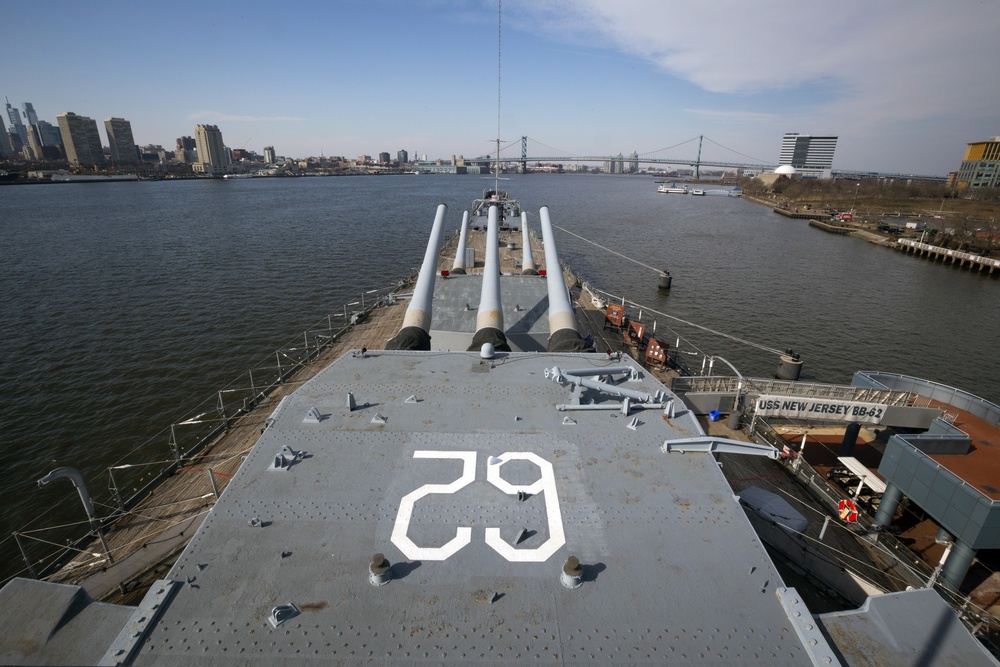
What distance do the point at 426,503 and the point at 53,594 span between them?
3.23m

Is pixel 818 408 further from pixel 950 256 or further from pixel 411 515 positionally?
pixel 950 256

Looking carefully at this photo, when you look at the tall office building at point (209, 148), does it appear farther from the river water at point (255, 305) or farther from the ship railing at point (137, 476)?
the ship railing at point (137, 476)

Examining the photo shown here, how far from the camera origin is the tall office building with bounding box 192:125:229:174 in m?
180

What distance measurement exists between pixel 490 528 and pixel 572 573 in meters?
1.07

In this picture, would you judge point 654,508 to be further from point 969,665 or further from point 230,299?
point 230,299

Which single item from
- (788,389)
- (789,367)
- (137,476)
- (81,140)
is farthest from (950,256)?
(81,140)

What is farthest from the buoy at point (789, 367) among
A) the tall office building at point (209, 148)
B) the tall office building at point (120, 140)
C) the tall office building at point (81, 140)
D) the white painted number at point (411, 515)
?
the tall office building at point (120, 140)

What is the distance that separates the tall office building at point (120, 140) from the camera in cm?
19150

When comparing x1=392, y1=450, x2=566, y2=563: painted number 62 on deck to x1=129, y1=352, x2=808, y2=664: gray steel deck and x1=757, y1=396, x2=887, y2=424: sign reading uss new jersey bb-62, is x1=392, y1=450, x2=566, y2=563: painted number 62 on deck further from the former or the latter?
x1=757, y1=396, x2=887, y2=424: sign reading uss new jersey bb-62

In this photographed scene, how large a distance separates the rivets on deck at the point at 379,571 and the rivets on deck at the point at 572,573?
5.35 ft

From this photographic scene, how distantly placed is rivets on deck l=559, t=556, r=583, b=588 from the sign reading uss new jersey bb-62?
33.9ft

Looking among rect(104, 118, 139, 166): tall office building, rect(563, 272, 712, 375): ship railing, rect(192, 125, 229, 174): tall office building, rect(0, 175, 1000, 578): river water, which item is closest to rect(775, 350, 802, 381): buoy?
Result: rect(0, 175, 1000, 578): river water

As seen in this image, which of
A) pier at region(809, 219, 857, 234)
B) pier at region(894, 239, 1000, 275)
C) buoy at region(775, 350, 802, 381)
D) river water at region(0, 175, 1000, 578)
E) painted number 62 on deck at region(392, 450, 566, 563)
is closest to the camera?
painted number 62 on deck at region(392, 450, 566, 563)

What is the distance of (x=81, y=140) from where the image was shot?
172500 millimetres
